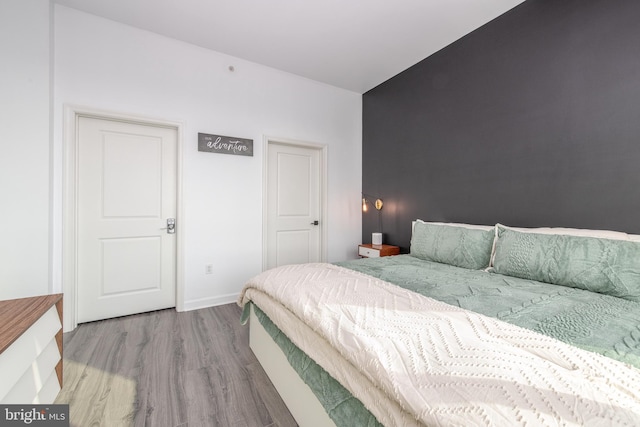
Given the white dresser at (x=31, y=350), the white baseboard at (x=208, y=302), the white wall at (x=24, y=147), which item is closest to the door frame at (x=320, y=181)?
the white baseboard at (x=208, y=302)

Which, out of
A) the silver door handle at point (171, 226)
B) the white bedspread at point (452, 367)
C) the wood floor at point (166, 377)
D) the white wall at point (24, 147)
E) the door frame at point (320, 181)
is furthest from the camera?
the door frame at point (320, 181)

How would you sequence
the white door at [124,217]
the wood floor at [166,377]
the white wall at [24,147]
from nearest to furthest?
1. the wood floor at [166,377]
2. the white wall at [24,147]
3. the white door at [124,217]

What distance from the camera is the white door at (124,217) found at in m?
2.53

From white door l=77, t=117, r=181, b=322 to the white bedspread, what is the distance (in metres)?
2.20

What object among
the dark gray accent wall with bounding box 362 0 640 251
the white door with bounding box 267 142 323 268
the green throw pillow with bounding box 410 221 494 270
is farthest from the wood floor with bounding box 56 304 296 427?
the dark gray accent wall with bounding box 362 0 640 251

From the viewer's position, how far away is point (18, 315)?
1.20 meters

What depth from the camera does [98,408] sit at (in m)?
1.47

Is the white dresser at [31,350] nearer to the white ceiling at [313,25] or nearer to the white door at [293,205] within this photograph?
the white door at [293,205]

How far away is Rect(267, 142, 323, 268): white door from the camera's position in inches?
137

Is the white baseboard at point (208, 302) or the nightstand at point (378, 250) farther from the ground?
the nightstand at point (378, 250)

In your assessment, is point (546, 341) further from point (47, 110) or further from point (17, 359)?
point (47, 110)

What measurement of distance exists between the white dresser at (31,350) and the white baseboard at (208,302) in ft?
4.26

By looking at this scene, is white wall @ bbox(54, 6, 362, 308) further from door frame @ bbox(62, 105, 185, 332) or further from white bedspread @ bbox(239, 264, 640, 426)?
white bedspread @ bbox(239, 264, 640, 426)

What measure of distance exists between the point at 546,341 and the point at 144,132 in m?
3.36
